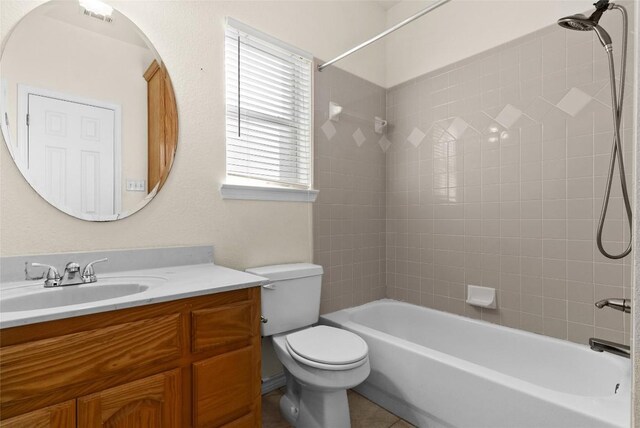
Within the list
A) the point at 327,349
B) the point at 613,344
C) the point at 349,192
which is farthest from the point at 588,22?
the point at 327,349

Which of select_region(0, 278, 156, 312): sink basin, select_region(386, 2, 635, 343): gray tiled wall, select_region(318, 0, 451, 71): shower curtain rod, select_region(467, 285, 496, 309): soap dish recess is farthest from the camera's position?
select_region(467, 285, 496, 309): soap dish recess

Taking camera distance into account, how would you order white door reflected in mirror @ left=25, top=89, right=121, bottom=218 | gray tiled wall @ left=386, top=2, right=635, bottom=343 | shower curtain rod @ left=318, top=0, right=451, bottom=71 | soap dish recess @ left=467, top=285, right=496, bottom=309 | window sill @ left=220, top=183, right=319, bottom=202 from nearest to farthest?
white door reflected in mirror @ left=25, top=89, right=121, bottom=218 → shower curtain rod @ left=318, top=0, right=451, bottom=71 → gray tiled wall @ left=386, top=2, right=635, bottom=343 → window sill @ left=220, top=183, right=319, bottom=202 → soap dish recess @ left=467, top=285, right=496, bottom=309

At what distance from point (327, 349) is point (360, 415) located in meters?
0.56

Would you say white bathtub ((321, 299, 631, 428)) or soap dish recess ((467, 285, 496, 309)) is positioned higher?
soap dish recess ((467, 285, 496, 309))

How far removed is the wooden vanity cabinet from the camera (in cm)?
92

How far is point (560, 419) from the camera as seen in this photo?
1261 millimetres

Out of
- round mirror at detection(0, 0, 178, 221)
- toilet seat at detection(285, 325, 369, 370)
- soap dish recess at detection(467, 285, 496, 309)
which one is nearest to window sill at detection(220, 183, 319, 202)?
round mirror at detection(0, 0, 178, 221)

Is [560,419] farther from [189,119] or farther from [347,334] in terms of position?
[189,119]

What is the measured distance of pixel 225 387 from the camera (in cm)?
130

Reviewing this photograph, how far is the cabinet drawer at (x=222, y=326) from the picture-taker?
4.02 ft

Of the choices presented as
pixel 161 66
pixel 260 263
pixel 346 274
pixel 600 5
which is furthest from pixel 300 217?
pixel 600 5

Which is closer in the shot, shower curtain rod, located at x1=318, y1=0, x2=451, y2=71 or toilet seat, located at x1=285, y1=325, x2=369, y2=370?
toilet seat, located at x1=285, y1=325, x2=369, y2=370

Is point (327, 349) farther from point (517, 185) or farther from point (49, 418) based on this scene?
Answer: point (517, 185)

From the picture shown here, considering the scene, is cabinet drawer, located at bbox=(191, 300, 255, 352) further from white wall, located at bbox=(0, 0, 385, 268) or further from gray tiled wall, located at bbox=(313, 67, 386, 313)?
gray tiled wall, located at bbox=(313, 67, 386, 313)
